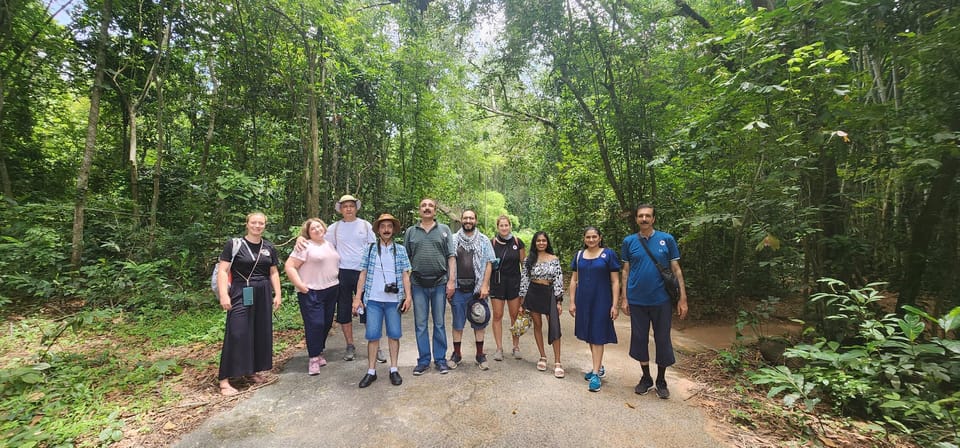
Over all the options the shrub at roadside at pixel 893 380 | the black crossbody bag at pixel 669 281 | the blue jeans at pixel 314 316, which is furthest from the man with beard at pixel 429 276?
the shrub at roadside at pixel 893 380

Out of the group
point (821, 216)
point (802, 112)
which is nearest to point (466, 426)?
point (802, 112)

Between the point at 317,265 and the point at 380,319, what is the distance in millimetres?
987

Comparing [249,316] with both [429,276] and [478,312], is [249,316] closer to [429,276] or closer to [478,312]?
[429,276]

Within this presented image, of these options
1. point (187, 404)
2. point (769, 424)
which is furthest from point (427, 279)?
point (769, 424)

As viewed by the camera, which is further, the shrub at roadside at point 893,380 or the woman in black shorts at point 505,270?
the woman in black shorts at point 505,270

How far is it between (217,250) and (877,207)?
39.0ft

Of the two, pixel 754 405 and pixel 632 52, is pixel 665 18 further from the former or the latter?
pixel 754 405

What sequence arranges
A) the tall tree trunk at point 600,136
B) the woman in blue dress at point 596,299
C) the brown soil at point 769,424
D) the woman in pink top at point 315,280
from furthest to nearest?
1. the tall tree trunk at point 600,136
2. the woman in pink top at point 315,280
3. the woman in blue dress at point 596,299
4. the brown soil at point 769,424

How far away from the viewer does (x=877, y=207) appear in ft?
20.6

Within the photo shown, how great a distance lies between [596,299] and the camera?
151 inches

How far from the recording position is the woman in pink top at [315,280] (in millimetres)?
4094

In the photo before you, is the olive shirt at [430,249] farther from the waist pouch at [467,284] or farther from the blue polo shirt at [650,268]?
the blue polo shirt at [650,268]

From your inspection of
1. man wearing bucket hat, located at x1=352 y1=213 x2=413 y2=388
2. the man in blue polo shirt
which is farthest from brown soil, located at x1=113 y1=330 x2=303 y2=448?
the man in blue polo shirt

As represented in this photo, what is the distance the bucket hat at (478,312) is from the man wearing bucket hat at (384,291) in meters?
0.72
